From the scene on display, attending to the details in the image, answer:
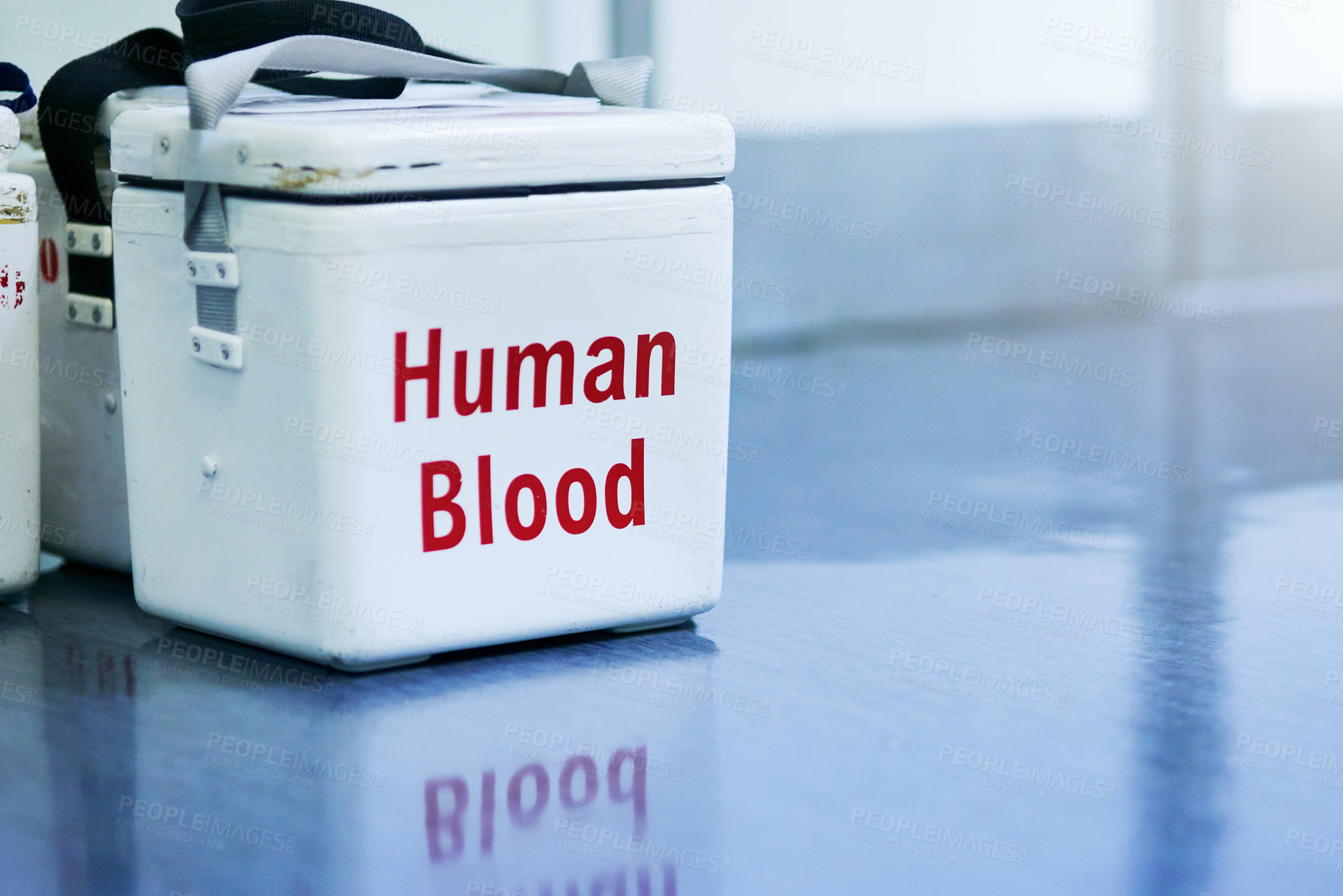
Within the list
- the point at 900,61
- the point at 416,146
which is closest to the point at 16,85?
the point at 416,146

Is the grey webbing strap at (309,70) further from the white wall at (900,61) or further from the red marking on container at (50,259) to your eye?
the white wall at (900,61)

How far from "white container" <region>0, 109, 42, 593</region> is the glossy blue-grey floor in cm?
7

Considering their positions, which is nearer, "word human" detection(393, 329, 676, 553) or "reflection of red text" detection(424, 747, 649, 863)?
"reflection of red text" detection(424, 747, 649, 863)

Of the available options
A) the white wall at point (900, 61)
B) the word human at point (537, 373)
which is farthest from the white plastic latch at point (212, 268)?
the white wall at point (900, 61)

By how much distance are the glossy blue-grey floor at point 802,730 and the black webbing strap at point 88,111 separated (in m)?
0.29

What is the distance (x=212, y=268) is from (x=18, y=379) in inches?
10.0

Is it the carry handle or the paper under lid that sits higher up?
the carry handle

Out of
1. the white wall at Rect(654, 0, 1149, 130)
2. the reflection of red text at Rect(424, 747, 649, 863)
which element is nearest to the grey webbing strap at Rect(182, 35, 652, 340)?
the reflection of red text at Rect(424, 747, 649, 863)

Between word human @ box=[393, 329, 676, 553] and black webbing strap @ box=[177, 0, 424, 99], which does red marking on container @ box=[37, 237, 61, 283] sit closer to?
black webbing strap @ box=[177, 0, 424, 99]

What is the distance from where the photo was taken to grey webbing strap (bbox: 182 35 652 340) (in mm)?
1088

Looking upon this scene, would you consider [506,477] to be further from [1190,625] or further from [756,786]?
[1190,625]

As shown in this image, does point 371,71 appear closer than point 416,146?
No

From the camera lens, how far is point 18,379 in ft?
4.07

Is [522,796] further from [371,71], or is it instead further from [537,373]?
[371,71]
